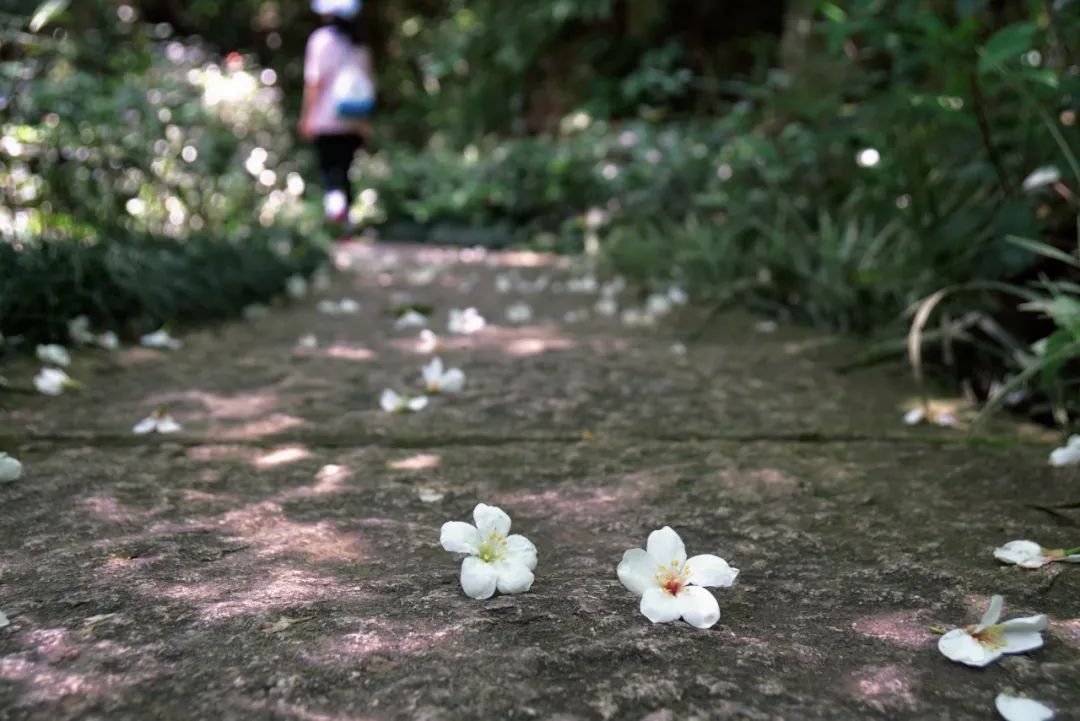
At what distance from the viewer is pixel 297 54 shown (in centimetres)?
1129

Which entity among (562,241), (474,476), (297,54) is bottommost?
(562,241)

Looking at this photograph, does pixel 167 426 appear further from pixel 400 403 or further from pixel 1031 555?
pixel 1031 555

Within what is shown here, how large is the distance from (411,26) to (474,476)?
10.4 m

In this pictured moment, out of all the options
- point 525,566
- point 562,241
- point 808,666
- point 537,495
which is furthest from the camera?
point 562,241

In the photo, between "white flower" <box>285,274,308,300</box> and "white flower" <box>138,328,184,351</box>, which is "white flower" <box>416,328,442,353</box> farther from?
"white flower" <box>285,274,308,300</box>

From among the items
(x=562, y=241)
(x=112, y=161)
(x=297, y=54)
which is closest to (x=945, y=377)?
(x=112, y=161)

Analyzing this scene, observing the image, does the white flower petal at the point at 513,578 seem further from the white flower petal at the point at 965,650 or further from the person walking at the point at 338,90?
the person walking at the point at 338,90

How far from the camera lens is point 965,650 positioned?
2.76ft

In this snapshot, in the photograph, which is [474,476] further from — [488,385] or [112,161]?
[112,161]

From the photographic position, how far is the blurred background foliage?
1.92 metres

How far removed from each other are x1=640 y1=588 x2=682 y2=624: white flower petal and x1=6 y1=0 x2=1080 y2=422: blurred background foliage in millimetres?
815

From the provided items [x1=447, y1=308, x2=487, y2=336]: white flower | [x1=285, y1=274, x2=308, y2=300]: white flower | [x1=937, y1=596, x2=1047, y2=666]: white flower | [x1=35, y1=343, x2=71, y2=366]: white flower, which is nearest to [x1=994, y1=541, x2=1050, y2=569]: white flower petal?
[x1=937, y1=596, x2=1047, y2=666]: white flower

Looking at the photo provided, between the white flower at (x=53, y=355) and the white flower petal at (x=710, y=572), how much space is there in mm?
1696

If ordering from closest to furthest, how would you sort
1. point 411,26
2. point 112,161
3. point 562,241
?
point 112,161 < point 562,241 < point 411,26
